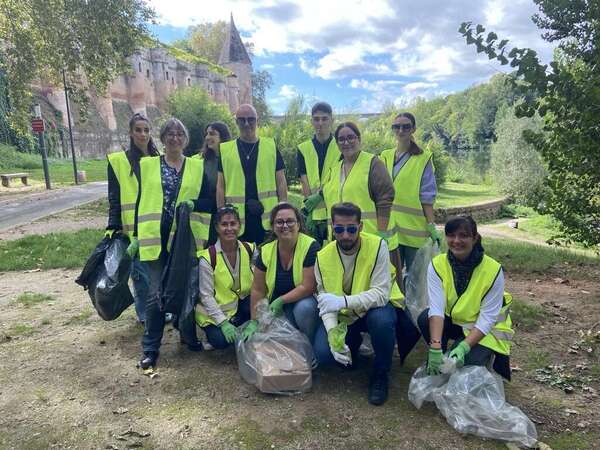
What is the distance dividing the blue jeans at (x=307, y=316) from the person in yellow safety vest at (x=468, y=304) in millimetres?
779

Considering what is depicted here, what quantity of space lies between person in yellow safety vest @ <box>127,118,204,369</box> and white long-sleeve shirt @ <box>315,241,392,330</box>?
1154mm

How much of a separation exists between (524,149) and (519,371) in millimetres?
26547

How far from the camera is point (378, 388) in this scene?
2867 millimetres

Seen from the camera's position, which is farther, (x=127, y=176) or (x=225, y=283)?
(x=127, y=176)

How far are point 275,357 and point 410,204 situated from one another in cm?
186

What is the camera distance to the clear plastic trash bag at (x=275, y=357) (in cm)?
289

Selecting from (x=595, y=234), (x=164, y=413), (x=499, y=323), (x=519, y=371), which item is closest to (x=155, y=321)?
(x=164, y=413)

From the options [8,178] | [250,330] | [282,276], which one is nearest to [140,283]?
[250,330]

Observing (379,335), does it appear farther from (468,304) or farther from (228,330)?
(228,330)

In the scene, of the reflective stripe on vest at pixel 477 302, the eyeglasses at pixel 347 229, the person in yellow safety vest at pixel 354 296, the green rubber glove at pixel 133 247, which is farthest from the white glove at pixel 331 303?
the green rubber glove at pixel 133 247

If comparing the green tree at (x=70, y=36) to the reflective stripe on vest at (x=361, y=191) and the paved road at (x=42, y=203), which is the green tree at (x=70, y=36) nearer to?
the paved road at (x=42, y=203)

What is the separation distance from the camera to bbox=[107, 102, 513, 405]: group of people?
2.84m

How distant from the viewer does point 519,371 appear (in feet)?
10.8

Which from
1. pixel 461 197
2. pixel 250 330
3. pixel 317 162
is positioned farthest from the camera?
pixel 461 197
